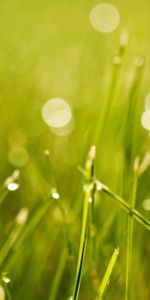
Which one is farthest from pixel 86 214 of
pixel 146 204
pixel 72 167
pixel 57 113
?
pixel 57 113

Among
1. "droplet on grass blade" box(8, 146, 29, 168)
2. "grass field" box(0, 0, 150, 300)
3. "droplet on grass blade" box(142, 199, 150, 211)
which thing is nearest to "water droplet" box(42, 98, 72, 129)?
"grass field" box(0, 0, 150, 300)

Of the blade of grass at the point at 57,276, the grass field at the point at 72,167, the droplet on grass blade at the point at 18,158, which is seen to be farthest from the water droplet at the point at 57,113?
the blade of grass at the point at 57,276

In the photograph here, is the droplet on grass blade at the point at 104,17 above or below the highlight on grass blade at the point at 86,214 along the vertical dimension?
above

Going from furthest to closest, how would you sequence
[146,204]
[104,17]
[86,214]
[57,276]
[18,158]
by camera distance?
[104,17] → [18,158] → [146,204] → [57,276] → [86,214]

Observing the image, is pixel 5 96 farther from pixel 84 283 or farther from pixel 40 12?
pixel 40 12

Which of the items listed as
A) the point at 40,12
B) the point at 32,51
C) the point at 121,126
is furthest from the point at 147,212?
the point at 40,12

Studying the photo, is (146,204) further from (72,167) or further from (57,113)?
(57,113)

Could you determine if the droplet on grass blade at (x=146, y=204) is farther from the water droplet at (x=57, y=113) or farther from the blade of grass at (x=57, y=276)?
the water droplet at (x=57, y=113)
